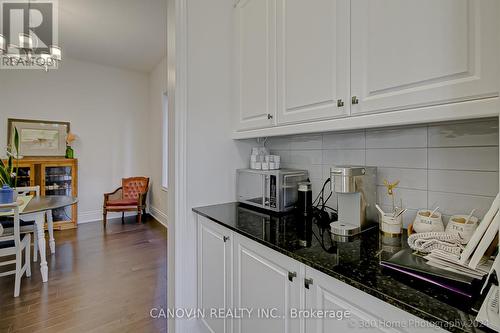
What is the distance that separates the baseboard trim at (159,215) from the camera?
431 centimetres

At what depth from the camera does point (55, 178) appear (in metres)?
3.99

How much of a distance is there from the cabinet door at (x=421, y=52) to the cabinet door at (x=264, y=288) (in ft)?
2.37

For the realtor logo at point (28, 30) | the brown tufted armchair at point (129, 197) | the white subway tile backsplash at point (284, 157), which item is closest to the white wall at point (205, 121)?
the white subway tile backsplash at point (284, 157)

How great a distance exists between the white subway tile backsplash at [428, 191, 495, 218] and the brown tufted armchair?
169 inches

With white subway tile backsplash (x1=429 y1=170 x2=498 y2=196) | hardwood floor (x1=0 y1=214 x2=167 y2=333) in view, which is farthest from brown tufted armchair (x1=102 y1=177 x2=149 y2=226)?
white subway tile backsplash (x1=429 y1=170 x2=498 y2=196)

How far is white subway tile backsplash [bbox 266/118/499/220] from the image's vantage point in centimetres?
96

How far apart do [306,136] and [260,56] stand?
59 centimetres

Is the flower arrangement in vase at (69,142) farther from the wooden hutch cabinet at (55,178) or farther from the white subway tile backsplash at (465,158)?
the white subway tile backsplash at (465,158)

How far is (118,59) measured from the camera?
4262 millimetres

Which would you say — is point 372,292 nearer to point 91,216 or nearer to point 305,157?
point 305,157

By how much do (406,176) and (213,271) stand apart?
114 centimetres

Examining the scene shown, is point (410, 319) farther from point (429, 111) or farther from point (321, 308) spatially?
point (429, 111)

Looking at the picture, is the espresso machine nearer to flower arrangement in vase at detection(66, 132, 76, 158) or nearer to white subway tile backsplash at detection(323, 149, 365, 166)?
white subway tile backsplash at detection(323, 149, 365, 166)

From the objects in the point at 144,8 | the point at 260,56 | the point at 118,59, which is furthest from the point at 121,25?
the point at 260,56
